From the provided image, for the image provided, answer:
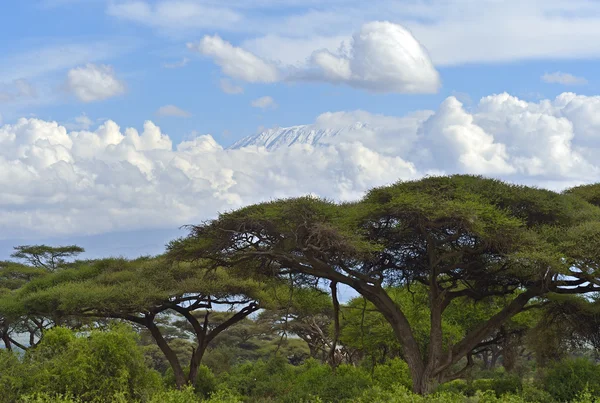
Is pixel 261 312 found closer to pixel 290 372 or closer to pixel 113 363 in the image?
pixel 290 372

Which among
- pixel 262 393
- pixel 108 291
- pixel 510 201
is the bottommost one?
pixel 262 393

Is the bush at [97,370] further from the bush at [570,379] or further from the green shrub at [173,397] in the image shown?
the bush at [570,379]

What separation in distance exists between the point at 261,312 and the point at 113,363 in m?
37.4

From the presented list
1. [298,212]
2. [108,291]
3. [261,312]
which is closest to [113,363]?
[298,212]

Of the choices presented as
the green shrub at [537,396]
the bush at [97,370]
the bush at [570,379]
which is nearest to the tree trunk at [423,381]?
the green shrub at [537,396]

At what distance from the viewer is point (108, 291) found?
31.6 m

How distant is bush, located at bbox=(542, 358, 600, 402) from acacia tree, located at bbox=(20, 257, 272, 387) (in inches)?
435

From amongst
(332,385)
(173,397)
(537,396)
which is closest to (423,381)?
(332,385)

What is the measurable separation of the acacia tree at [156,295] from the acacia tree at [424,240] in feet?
14.3

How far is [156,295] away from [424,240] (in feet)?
36.5

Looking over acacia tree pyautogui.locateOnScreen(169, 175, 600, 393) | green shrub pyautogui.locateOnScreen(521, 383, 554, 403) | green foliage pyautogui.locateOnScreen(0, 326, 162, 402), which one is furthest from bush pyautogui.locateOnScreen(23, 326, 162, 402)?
green shrub pyautogui.locateOnScreen(521, 383, 554, 403)

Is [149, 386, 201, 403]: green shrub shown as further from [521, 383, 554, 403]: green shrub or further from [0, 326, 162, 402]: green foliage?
[521, 383, 554, 403]: green shrub

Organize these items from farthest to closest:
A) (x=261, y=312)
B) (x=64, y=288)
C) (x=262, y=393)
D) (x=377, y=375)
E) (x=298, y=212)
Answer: (x=261, y=312) → (x=64, y=288) → (x=262, y=393) → (x=377, y=375) → (x=298, y=212)

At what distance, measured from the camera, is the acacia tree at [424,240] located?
23.4 metres
